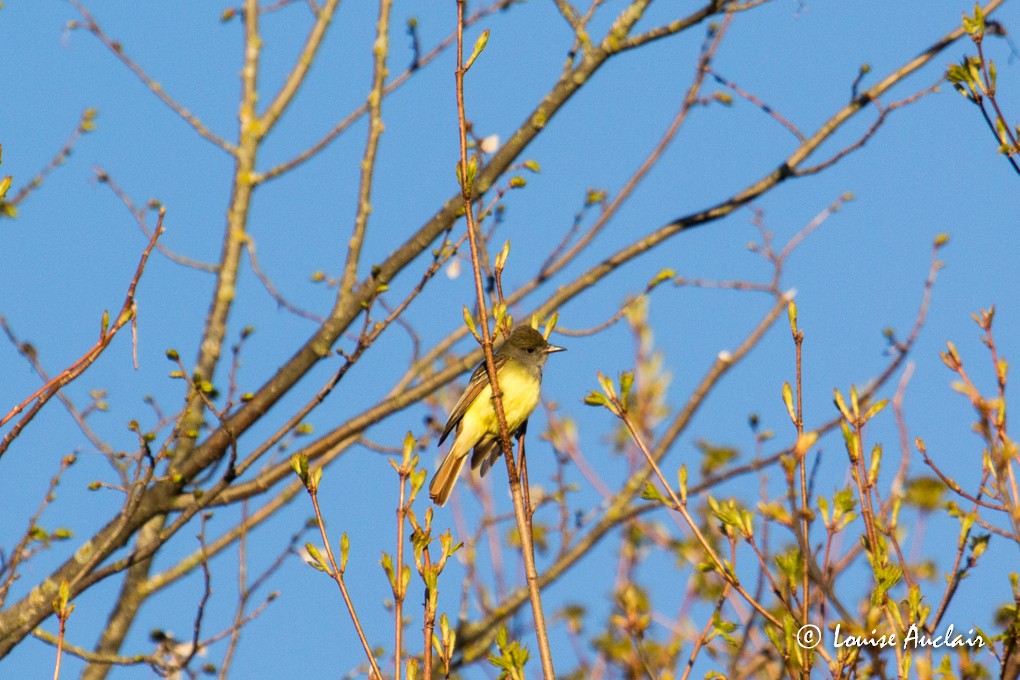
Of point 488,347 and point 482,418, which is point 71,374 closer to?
point 488,347

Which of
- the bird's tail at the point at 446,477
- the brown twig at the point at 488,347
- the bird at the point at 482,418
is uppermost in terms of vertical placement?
the bird at the point at 482,418

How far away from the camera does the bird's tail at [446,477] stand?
6488 millimetres

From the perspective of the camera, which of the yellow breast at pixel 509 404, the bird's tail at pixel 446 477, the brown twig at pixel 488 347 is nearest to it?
the brown twig at pixel 488 347

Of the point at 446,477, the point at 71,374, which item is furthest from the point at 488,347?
the point at 446,477

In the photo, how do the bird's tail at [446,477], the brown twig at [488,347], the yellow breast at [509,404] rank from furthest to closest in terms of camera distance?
the yellow breast at [509,404] → the bird's tail at [446,477] → the brown twig at [488,347]

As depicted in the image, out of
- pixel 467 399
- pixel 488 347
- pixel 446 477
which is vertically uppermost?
pixel 467 399

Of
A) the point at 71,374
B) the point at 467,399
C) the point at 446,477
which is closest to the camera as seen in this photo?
the point at 71,374

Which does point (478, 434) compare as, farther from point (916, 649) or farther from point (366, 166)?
point (916, 649)

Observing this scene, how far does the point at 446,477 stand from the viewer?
21.5 ft

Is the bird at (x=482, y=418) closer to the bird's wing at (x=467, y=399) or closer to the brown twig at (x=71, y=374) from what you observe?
the bird's wing at (x=467, y=399)

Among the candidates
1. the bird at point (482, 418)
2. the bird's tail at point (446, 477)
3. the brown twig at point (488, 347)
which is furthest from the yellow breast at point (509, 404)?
the brown twig at point (488, 347)

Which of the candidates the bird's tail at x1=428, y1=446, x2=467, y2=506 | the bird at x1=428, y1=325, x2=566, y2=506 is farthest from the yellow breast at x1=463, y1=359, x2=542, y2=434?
the bird's tail at x1=428, y1=446, x2=467, y2=506

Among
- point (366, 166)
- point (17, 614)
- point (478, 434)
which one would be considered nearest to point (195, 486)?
point (17, 614)

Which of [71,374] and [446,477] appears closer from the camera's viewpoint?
[71,374]
